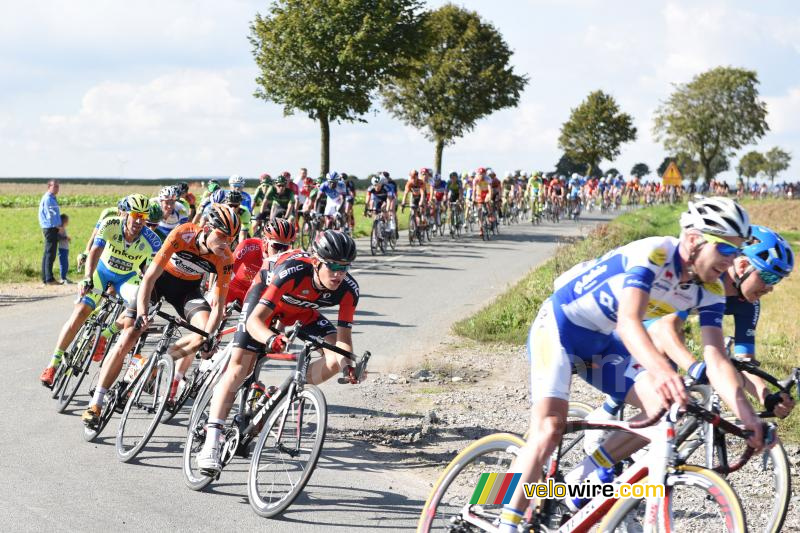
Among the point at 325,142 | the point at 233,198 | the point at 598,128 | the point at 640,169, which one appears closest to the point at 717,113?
the point at 598,128

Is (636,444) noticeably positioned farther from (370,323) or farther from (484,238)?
(484,238)

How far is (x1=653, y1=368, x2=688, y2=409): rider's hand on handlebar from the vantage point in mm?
3832

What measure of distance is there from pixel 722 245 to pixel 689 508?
1232 mm

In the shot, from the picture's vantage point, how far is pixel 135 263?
880cm

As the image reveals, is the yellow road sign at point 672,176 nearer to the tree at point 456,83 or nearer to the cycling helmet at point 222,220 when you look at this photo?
the tree at point 456,83

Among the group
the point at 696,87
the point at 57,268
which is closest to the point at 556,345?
the point at 57,268

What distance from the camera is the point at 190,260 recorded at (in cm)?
816

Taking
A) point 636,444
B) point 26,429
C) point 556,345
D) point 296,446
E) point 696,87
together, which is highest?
point 696,87

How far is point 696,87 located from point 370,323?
94785 millimetres

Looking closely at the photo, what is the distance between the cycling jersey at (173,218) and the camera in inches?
508

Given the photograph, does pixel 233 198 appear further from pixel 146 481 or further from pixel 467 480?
pixel 467 480

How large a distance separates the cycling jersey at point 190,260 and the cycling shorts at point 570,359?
3.74 meters

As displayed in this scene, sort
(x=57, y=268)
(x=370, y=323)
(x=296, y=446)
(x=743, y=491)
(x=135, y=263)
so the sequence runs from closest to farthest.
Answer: (x=296, y=446)
(x=743, y=491)
(x=135, y=263)
(x=370, y=323)
(x=57, y=268)

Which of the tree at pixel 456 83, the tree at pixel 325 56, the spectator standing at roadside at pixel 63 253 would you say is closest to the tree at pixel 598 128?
the tree at pixel 456 83
